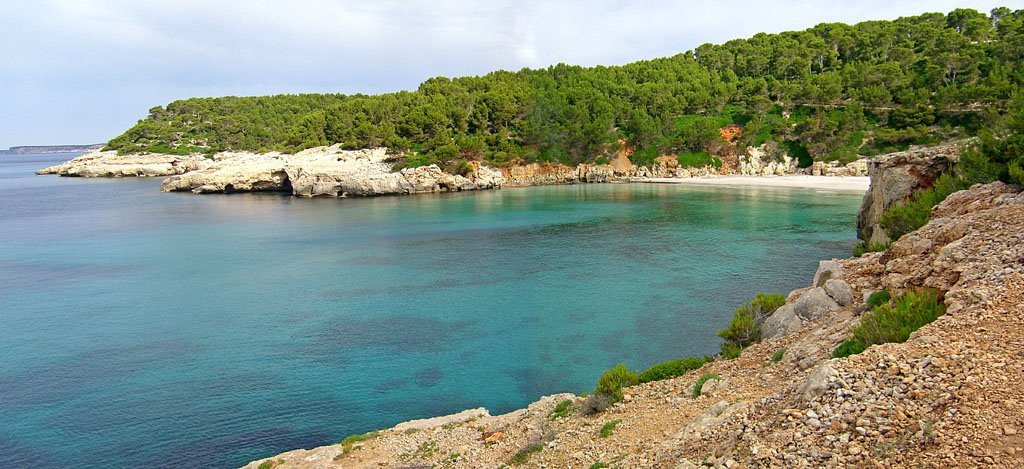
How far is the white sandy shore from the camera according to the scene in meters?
75.3

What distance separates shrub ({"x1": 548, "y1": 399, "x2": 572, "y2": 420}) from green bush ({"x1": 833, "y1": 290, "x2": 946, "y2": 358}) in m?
6.20

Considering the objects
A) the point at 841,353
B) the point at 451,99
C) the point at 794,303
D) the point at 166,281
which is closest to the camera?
the point at 841,353

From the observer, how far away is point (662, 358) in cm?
2188

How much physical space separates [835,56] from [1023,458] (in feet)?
410

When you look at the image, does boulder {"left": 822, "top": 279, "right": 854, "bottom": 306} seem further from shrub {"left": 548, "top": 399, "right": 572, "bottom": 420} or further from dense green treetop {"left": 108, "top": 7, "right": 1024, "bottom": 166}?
dense green treetop {"left": 108, "top": 7, "right": 1024, "bottom": 166}

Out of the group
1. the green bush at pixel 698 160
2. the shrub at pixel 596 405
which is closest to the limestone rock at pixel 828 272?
the shrub at pixel 596 405

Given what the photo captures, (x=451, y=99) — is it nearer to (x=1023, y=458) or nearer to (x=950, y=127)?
(x=950, y=127)

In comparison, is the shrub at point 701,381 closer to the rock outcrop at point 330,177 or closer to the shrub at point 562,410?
the shrub at point 562,410

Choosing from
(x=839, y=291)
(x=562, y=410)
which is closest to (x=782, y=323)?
(x=839, y=291)

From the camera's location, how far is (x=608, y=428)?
12203 mm

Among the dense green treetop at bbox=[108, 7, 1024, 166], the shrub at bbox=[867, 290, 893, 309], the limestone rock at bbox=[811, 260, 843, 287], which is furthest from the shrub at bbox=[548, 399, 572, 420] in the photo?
the dense green treetop at bbox=[108, 7, 1024, 166]

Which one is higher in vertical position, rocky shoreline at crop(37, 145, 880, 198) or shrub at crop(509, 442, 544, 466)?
rocky shoreline at crop(37, 145, 880, 198)

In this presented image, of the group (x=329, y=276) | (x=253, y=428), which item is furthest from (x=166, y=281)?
(x=253, y=428)

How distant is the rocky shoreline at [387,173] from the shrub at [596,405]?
76.1 meters
